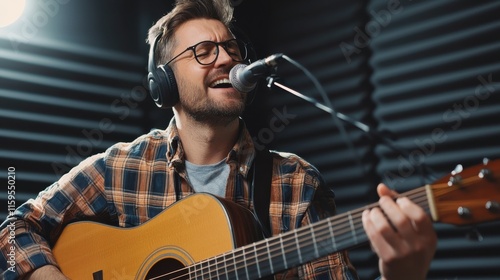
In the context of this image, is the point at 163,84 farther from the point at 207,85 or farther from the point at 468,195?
the point at 468,195

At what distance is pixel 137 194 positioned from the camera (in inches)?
Answer: 86.8

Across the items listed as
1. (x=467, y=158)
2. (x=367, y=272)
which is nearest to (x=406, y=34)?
(x=467, y=158)

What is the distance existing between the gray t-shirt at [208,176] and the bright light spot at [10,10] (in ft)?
3.85

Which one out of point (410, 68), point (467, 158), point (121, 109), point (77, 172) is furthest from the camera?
point (121, 109)

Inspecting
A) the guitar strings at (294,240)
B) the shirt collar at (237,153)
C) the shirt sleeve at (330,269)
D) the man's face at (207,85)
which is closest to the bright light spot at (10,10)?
the man's face at (207,85)

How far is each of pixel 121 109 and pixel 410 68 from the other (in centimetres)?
147

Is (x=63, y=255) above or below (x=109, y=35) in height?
below

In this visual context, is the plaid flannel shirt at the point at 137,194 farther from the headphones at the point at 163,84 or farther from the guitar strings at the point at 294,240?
the guitar strings at the point at 294,240

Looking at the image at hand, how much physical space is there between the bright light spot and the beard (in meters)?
0.98

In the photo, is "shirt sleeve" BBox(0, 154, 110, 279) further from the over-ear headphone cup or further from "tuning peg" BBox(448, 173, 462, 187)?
"tuning peg" BBox(448, 173, 462, 187)

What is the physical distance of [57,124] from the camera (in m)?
2.96

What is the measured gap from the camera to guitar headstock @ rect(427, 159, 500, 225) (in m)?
1.26

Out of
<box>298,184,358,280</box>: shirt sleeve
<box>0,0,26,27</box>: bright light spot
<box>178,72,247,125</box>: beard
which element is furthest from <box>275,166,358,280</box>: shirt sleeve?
<box>0,0,26,27</box>: bright light spot

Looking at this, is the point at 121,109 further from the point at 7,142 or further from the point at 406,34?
the point at 406,34
